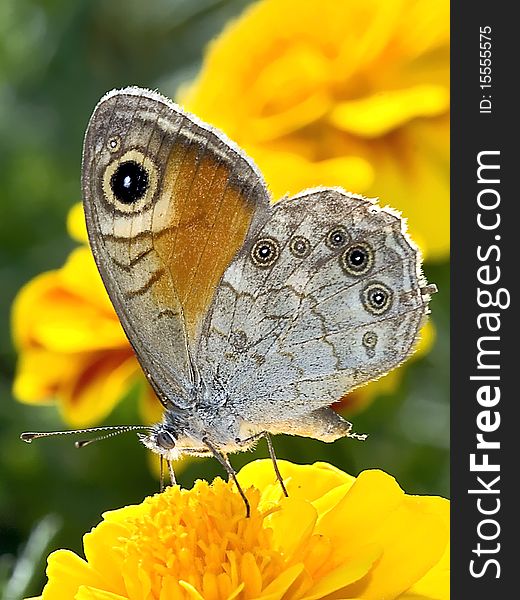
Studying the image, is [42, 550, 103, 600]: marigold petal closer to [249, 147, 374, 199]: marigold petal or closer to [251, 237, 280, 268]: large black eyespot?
[251, 237, 280, 268]: large black eyespot

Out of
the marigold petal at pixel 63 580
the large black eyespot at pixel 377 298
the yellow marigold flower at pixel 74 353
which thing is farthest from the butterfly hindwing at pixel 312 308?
the yellow marigold flower at pixel 74 353

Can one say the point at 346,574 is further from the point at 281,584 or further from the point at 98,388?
the point at 98,388

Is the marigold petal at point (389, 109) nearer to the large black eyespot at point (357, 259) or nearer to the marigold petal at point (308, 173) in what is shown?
the marigold petal at point (308, 173)

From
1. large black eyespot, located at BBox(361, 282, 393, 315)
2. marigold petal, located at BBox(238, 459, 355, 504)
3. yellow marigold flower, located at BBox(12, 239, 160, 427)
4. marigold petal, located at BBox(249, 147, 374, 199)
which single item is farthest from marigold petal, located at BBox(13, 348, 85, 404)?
large black eyespot, located at BBox(361, 282, 393, 315)

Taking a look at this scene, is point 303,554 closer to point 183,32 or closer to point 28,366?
point 28,366

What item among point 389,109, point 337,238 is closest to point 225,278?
point 337,238

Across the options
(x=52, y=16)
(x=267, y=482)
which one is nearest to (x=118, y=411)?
(x=267, y=482)
